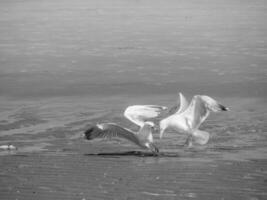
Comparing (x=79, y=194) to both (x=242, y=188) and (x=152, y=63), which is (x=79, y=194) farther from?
(x=152, y=63)

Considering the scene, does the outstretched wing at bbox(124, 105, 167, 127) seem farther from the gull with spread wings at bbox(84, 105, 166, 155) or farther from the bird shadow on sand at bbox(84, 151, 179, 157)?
the bird shadow on sand at bbox(84, 151, 179, 157)

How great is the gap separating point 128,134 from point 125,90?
470 centimetres

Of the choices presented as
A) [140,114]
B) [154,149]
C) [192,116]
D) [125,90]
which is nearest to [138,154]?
[154,149]

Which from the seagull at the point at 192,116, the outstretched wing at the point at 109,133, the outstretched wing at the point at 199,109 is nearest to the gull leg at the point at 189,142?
the seagull at the point at 192,116

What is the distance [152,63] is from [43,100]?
12.3 feet

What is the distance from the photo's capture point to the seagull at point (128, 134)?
991cm

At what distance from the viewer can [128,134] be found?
9.99 metres

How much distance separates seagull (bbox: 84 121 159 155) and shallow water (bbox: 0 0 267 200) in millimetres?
160

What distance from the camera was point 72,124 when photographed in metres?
11.9

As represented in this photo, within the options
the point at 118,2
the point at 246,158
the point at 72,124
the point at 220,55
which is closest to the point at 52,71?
the point at 220,55

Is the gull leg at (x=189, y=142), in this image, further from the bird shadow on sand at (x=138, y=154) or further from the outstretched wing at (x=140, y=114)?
the outstretched wing at (x=140, y=114)

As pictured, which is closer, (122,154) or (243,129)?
(122,154)

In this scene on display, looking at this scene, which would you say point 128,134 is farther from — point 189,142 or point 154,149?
point 189,142

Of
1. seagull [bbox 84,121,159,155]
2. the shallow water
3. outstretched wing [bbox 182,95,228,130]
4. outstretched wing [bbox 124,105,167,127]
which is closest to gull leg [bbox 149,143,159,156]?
seagull [bbox 84,121,159,155]
